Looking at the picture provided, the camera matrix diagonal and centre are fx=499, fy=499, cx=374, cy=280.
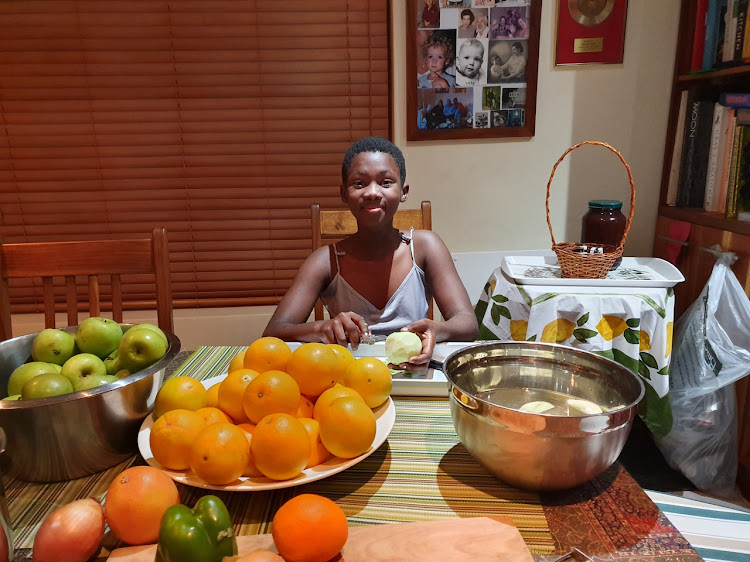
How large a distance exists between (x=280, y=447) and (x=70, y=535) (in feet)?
0.70

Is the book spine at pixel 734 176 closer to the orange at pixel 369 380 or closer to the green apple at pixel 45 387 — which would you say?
the orange at pixel 369 380

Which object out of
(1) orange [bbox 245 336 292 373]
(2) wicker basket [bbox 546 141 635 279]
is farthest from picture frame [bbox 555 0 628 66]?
(1) orange [bbox 245 336 292 373]

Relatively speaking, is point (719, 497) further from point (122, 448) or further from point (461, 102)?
point (122, 448)

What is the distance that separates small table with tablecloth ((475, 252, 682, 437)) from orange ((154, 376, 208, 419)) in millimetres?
1109

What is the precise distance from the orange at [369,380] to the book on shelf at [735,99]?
1.72m

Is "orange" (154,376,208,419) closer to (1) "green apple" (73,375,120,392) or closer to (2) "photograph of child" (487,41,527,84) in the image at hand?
(1) "green apple" (73,375,120,392)

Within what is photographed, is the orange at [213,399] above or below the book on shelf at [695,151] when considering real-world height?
below

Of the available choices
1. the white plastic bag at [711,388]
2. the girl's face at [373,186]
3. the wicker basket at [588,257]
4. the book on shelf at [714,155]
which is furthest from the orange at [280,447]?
the book on shelf at [714,155]

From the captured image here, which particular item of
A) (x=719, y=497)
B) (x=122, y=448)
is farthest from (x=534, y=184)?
(x=122, y=448)

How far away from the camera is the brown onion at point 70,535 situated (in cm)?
48

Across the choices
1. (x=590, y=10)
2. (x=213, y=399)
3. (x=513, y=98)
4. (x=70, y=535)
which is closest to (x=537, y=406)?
(x=213, y=399)

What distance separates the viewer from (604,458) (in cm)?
58

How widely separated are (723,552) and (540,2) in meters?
1.90

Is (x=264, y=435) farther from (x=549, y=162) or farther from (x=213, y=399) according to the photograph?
(x=549, y=162)
